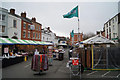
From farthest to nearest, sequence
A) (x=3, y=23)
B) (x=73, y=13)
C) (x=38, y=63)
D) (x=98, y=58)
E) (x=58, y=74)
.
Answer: (x=3, y=23) < (x=73, y=13) < (x=98, y=58) < (x=58, y=74) < (x=38, y=63)

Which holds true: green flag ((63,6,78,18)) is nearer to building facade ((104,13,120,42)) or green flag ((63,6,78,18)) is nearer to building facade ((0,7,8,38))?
building facade ((0,7,8,38))

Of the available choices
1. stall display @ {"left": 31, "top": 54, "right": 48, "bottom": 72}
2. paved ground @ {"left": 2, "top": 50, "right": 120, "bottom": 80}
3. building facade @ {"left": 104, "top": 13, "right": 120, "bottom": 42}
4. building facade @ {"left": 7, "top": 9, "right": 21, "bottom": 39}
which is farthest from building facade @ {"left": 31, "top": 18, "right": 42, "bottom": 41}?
stall display @ {"left": 31, "top": 54, "right": 48, "bottom": 72}

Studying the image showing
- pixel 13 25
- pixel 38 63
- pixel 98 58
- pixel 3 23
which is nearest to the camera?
pixel 38 63

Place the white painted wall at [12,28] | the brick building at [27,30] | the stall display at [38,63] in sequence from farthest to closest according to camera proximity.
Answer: the brick building at [27,30] → the white painted wall at [12,28] → the stall display at [38,63]

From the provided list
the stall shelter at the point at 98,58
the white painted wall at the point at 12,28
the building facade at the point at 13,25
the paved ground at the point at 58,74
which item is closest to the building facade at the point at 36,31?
the white painted wall at the point at 12,28

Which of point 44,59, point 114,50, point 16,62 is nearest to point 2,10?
point 16,62

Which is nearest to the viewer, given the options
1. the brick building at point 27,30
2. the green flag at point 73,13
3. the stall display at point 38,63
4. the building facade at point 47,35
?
the stall display at point 38,63

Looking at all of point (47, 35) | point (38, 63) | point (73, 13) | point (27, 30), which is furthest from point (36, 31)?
point (38, 63)

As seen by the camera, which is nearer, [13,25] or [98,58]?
[98,58]

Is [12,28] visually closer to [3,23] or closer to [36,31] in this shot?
[3,23]

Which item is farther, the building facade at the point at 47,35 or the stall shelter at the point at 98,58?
the building facade at the point at 47,35

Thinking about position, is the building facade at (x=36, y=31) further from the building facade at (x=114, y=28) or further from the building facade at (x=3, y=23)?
the building facade at (x=114, y=28)

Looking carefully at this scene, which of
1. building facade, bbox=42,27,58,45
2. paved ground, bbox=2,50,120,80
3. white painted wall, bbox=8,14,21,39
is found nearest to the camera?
paved ground, bbox=2,50,120,80

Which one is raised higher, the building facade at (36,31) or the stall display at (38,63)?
the building facade at (36,31)
